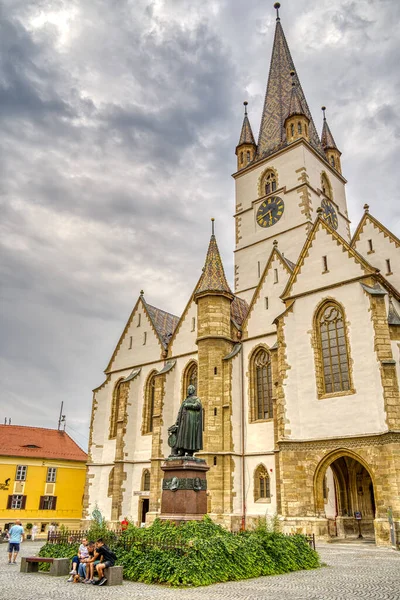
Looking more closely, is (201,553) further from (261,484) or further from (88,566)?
(261,484)

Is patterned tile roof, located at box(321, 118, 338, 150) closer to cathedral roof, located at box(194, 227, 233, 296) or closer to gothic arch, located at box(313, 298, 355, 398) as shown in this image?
cathedral roof, located at box(194, 227, 233, 296)

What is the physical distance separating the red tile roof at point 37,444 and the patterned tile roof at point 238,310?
790 inches

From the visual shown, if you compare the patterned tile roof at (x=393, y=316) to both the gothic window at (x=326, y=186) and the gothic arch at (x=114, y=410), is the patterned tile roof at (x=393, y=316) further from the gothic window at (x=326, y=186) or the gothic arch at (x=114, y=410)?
the gothic arch at (x=114, y=410)

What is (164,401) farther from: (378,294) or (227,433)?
(378,294)

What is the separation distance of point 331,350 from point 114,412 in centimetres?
1875

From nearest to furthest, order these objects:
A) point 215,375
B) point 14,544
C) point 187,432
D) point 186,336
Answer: point 14,544 → point 187,432 → point 215,375 → point 186,336

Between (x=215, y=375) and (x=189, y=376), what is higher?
(x=189, y=376)

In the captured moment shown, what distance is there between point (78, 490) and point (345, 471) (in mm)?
24674

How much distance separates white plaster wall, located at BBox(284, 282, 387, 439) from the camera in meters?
20.8

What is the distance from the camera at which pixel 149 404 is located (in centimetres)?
3338

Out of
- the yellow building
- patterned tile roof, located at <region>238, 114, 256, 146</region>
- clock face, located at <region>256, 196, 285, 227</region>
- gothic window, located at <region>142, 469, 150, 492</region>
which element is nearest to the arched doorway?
gothic window, located at <region>142, 469, 150, 492</region>

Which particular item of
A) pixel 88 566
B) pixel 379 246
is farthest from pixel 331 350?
pixel 88 566

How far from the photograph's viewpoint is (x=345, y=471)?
25344 millimetres

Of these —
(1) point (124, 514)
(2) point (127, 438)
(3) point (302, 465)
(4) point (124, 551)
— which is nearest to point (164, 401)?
(2) point (127, 438)
